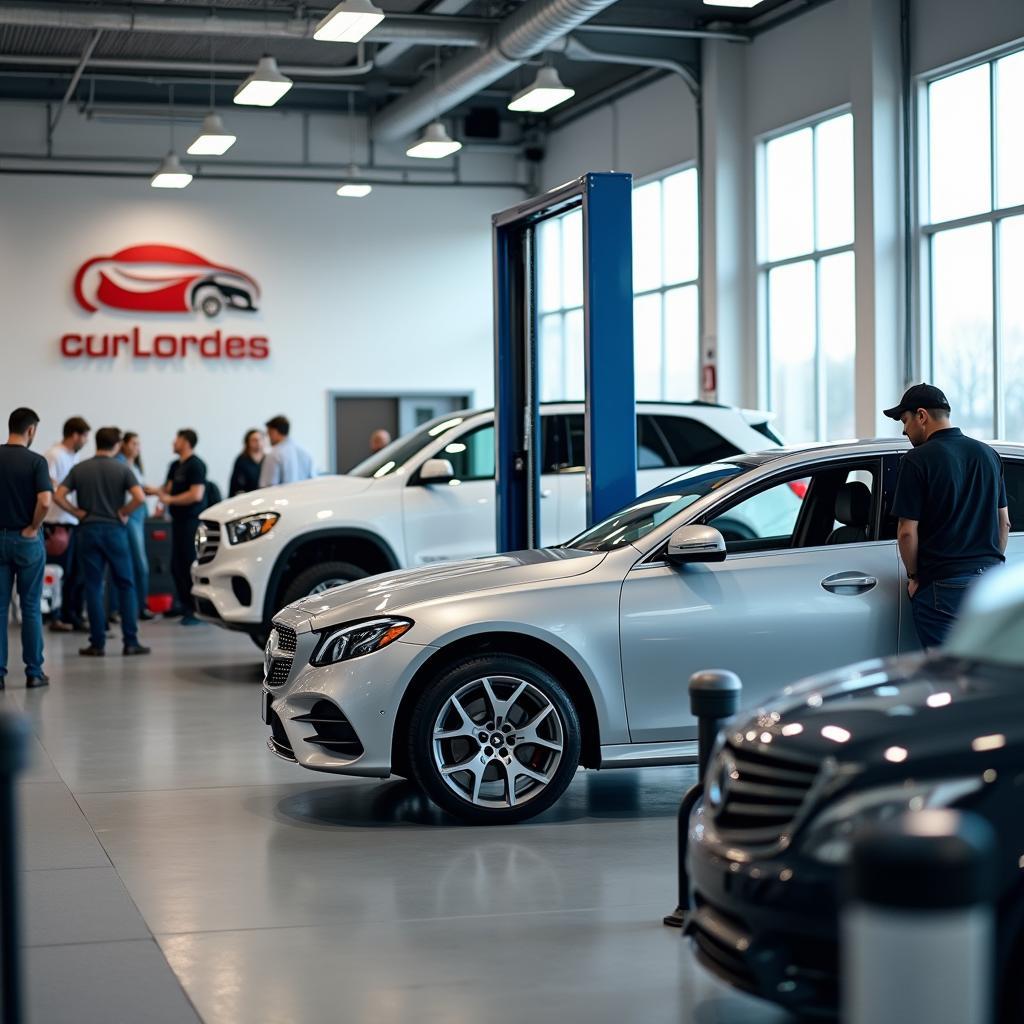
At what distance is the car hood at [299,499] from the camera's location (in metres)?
11.8

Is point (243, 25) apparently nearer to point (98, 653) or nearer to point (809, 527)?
point (98, 653)

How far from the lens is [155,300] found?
23.2 m

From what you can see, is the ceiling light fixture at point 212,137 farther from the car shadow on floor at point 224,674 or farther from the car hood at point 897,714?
the car hood at point 897,714

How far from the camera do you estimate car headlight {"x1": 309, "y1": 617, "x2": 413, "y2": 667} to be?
21.9 ft

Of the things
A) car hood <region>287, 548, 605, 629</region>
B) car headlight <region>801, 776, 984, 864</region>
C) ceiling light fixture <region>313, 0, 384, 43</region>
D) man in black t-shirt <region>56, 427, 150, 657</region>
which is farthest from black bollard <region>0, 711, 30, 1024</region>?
ceiling light fixture <region>313, 0, 384, 43</region>

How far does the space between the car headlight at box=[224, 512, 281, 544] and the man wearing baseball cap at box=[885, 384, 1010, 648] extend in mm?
5978

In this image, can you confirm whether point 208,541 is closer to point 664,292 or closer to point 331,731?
point 331,731

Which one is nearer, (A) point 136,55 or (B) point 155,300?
(A) point 136,55

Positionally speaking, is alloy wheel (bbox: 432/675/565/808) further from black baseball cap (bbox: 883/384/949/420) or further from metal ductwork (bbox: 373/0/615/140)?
metal ductwork (bbox: 373/0/615/140)

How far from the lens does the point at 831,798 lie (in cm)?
345

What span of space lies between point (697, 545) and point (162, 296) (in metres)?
17.9

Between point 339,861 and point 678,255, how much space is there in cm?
1616

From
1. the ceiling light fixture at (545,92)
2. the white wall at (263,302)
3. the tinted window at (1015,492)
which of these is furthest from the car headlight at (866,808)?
the white wall at (263,302)

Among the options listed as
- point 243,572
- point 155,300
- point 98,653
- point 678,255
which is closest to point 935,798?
point 243,572
